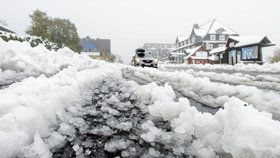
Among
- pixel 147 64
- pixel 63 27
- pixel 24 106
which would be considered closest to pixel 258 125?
pixel 24 106

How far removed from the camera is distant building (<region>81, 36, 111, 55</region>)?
332 ft

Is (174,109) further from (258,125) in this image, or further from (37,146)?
(37,146)

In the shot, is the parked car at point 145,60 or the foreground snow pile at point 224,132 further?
the parked car at point 145,60

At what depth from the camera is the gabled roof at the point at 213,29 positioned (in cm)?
8244

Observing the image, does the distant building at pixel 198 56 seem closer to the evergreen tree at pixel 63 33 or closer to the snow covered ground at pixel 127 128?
the evergreen tree at pixel 63 33

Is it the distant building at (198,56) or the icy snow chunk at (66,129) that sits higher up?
the distant building at (198,56)

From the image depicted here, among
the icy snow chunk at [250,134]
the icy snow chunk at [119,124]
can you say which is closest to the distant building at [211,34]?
the icy snow chunk at [119,124]

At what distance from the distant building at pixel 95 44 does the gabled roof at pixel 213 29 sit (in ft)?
97.3

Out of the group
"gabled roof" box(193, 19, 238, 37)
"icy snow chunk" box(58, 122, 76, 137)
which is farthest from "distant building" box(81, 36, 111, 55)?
"icy snow chunk" box(58, 122, 76, 137)

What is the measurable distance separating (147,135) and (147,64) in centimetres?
2313

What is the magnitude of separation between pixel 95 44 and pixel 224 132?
104 meters

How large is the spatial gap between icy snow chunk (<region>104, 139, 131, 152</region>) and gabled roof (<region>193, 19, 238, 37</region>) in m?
83.5

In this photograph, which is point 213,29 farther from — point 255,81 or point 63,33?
point 255,81

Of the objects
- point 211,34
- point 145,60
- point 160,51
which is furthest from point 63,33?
point 160,51
